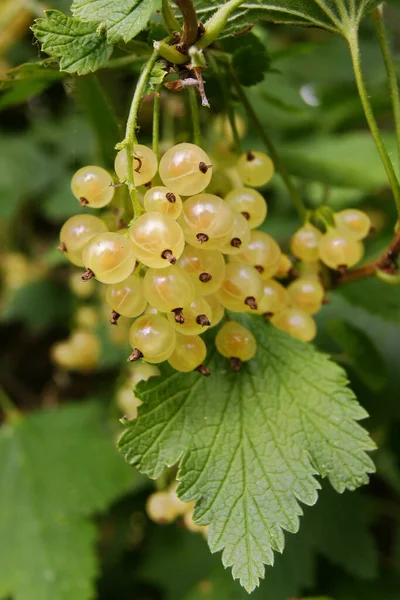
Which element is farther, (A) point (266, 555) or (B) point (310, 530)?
(B) point (310, 530)

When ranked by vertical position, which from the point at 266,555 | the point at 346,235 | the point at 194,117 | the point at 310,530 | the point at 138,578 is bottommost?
the point at 138,578

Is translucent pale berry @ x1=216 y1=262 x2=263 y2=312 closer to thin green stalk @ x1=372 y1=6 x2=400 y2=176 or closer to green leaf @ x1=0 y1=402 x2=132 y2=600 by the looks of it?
thin green stalk @ x1=372 y1=6 x2=400 y2=176

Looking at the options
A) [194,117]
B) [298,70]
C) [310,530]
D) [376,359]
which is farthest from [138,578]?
[298,70]

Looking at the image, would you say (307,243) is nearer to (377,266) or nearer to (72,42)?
(377,266)

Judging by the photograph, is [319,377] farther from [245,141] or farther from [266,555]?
[245,141]

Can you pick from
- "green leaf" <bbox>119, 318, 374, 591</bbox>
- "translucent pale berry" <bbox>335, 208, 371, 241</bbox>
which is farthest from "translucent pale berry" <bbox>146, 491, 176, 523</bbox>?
"translucent pale berry" <bbox>335, 208, 371, 241</bbox>

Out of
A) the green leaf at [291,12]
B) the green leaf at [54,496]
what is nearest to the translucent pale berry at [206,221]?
the green leaf at [291,12]

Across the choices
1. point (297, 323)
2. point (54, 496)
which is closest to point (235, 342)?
point (297, 323)
